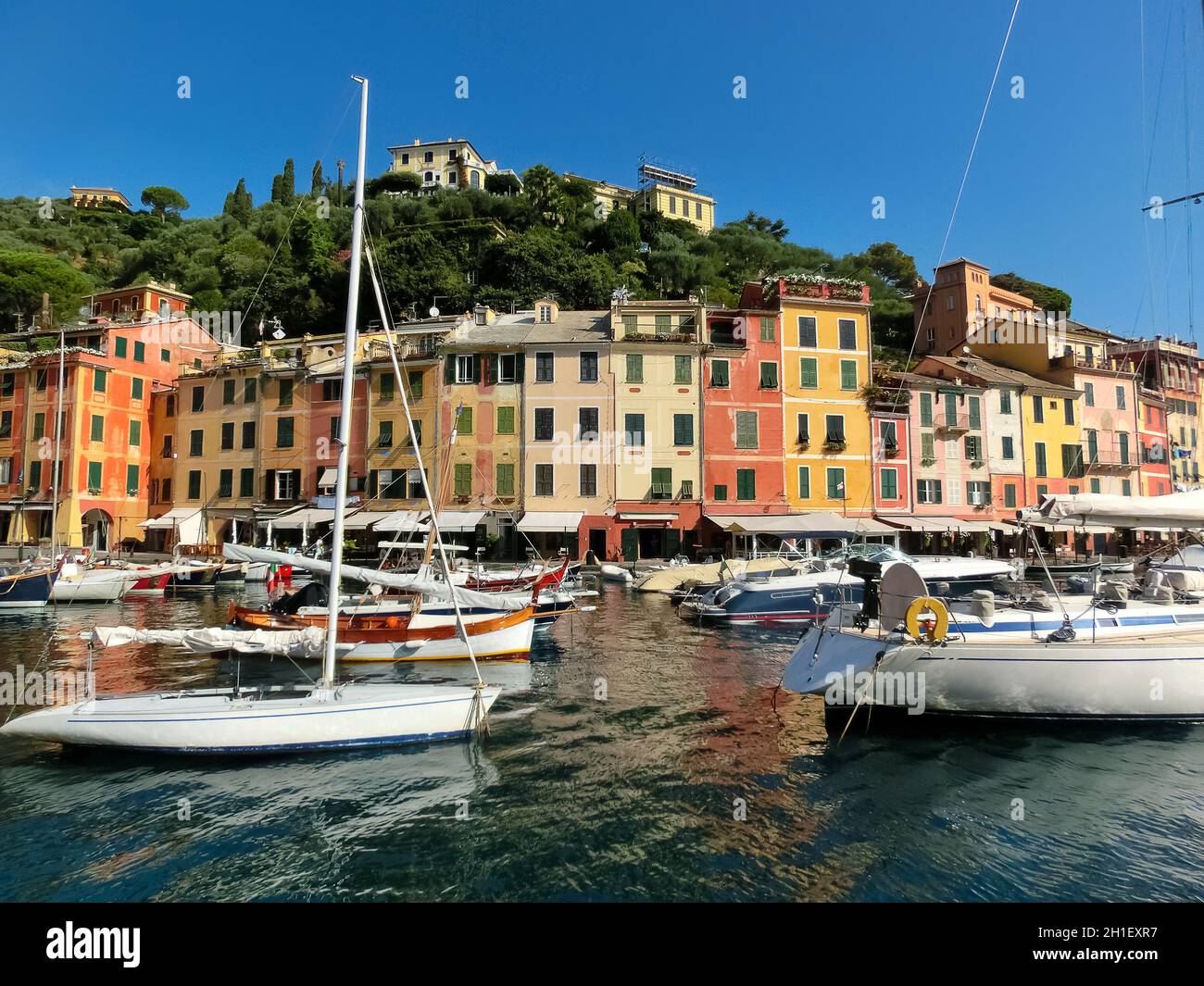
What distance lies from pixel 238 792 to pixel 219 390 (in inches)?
1637

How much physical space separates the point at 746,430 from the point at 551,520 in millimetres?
12004

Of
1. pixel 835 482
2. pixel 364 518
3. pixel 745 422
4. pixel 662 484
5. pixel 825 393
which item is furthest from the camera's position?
pixel 825 393

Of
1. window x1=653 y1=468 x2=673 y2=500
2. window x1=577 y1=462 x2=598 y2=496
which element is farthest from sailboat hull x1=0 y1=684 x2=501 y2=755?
window x1=653 y1=468 x2=673 y2=500

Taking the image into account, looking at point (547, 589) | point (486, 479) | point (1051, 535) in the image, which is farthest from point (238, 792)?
point (1051, 535)

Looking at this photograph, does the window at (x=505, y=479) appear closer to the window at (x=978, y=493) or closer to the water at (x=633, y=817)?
the window at (x=978, y=493)

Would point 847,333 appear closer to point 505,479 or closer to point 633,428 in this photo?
point 633,428

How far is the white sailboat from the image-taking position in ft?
33.0

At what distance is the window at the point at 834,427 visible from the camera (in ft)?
133

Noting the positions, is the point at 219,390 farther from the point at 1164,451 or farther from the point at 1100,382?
the point at 1164,451

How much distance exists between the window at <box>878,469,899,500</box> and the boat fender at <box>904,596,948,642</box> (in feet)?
104

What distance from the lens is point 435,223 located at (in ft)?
256

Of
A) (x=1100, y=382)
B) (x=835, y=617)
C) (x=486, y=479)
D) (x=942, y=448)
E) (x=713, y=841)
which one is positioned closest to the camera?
(x=713, y=841)

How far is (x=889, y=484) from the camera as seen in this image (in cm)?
4128

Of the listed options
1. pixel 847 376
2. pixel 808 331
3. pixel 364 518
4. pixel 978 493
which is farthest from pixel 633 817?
pixel 978 493
